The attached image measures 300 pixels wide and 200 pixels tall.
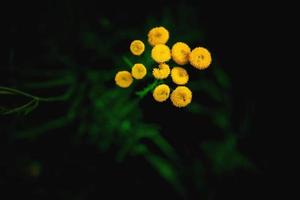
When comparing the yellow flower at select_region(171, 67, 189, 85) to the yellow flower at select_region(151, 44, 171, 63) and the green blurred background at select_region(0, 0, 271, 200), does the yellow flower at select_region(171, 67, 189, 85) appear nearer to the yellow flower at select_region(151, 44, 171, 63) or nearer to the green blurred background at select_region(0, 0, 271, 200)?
the yellow flower at select_region(151, 44, 171, 63)

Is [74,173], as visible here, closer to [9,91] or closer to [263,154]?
[9,91]


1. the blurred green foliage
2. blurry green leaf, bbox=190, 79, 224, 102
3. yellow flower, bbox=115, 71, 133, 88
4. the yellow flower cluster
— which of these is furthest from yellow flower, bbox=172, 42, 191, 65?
blurry green leaf, bbox=190, 79, 224, 102

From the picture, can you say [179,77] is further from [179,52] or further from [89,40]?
[89,40]

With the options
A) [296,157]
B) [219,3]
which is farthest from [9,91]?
[296,157]

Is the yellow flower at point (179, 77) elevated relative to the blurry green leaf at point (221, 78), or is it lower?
elevated

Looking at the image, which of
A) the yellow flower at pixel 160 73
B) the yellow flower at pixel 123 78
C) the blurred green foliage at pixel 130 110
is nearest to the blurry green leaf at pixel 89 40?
the blurred green foliage at pixel 130 110

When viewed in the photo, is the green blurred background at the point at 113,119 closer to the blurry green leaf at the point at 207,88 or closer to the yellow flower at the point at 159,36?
the blurry green leaf at the point at 207,88

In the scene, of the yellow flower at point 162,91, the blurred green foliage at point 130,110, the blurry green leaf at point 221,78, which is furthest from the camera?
the blurry green leaf at point 221,78
